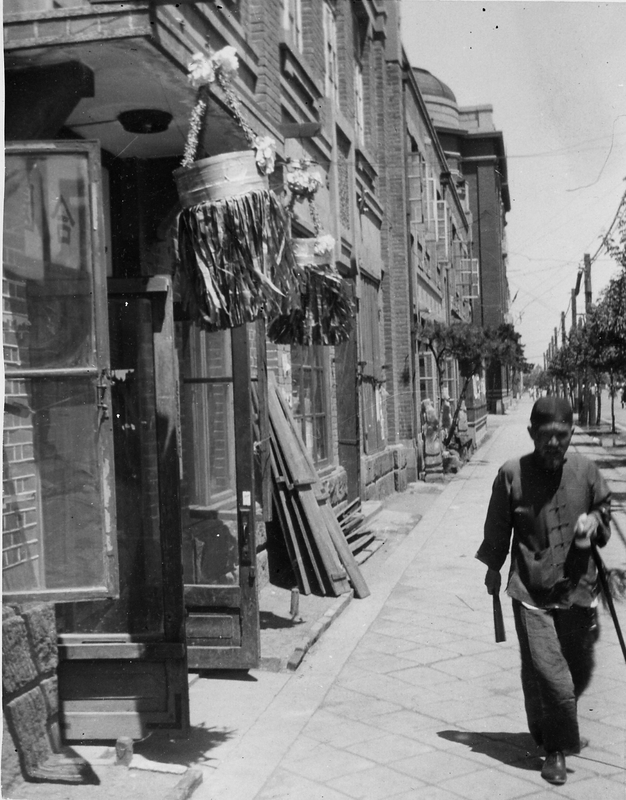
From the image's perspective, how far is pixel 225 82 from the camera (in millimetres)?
4547

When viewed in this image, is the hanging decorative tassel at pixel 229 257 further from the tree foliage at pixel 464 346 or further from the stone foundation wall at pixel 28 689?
the tree foliage at pixel 464 346

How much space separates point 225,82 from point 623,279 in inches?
500

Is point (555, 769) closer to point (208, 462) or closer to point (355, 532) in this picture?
point (208, 462)

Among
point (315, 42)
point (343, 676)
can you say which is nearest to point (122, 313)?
point (343, 676)

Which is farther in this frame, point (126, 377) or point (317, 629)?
point (317, 629)

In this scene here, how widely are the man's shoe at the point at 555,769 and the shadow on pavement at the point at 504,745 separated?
0.13 m

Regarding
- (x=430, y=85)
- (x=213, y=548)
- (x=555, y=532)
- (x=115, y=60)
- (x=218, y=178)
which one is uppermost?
(x=430, y=85)

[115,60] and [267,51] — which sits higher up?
[267,51]

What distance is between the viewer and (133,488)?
543cm

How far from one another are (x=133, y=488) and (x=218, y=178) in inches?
77.1

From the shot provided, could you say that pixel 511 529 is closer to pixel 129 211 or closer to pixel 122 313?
pixel 122 313

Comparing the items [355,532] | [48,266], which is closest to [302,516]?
[355,532]

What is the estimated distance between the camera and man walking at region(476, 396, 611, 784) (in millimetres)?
4504

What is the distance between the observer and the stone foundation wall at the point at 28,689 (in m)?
4.13
